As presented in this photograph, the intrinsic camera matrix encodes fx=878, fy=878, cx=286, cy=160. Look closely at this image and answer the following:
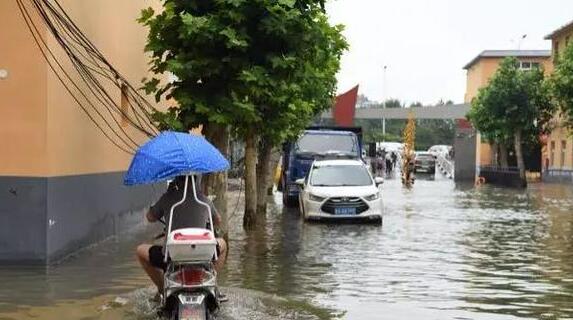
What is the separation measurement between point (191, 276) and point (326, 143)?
2041 centimetres

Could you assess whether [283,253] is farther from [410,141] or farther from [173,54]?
[410,141]

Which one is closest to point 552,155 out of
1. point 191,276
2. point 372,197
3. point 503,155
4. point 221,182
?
point 503,155

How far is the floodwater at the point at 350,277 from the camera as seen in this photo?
32.1ft

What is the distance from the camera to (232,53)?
1266 cm

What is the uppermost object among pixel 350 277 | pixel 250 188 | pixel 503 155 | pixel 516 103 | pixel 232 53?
pixel 516 103

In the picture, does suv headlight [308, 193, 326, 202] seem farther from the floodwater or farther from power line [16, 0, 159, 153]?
power line [16, 0, 159, 153]

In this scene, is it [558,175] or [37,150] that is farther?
[558,175]

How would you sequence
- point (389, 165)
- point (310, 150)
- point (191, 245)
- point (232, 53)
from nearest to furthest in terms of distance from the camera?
point (191, 245) → point (232, 53) → point (310, 150) → point (389, 165)

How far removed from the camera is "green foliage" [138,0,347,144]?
12391mm

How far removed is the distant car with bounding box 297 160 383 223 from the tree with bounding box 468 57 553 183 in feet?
94.6

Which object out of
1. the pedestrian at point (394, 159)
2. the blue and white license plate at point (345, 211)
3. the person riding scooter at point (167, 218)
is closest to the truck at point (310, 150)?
the blue and white license plate at point (345, 211)

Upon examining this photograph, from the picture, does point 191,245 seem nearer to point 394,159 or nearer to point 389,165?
point 389,165

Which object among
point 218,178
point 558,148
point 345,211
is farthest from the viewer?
point 558,148

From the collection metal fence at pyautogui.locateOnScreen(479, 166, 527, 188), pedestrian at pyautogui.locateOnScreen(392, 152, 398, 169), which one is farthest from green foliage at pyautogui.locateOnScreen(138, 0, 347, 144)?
pedestrian at pyautogui.locateOnScreen(392, 152, 398, 169)
